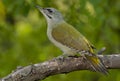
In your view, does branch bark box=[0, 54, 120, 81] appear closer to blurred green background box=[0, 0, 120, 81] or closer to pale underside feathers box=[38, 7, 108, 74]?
pale underside feathers box=[38, 7, 108, 74]

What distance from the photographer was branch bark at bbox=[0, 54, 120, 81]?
658 centimetres

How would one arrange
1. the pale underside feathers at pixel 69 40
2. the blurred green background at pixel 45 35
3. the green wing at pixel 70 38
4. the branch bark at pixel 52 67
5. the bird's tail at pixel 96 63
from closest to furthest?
the branch bark at pixel 52 67
the bird's tail at pixel 96 63
the pale underside feathers at pixel 69 40
the green wing at pixel 70 38
the blurred green background at pixel 45 35

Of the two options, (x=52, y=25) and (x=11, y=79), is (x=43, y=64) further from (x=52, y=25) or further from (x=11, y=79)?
(x=52, y=25)

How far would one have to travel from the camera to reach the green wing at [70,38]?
7207 millimetres

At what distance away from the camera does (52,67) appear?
674 centimetres

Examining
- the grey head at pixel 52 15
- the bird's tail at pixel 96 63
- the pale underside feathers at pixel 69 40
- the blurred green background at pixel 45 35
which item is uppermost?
the blurred green background at pixel 45 35

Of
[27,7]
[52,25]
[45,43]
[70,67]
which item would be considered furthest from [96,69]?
[45,43]

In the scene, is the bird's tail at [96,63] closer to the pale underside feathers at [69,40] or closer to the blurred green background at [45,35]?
the pale underside feathers at [69,40]

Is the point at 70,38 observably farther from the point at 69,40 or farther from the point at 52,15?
the point at 52,15

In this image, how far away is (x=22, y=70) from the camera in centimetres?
659

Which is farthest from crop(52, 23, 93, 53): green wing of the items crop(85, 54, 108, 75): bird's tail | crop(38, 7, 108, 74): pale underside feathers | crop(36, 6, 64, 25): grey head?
crop(36, 6, 64, 25): grey head

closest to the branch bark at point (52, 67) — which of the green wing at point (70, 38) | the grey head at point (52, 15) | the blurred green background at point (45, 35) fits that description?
the green wing at point (70, 38)

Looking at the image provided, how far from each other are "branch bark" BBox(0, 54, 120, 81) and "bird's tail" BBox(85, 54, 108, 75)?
0.06 metres

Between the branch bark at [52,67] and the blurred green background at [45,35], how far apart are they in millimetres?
1469
